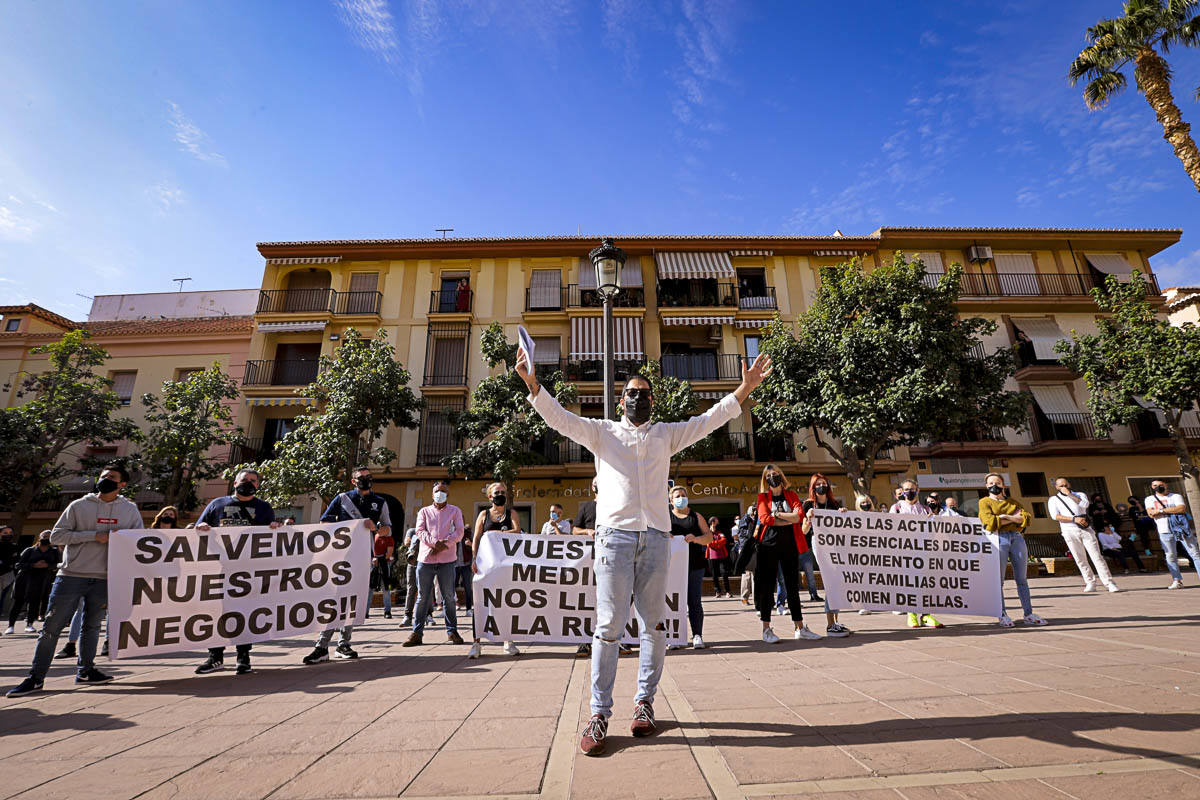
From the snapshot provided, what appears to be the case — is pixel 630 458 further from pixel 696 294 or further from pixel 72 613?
pixel 696 294

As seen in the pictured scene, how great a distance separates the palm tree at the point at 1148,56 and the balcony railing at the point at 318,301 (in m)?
24.4

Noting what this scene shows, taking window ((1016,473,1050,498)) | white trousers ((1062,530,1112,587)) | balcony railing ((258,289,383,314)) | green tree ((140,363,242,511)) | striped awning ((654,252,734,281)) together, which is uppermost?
striped awning ((654,252,734,281))

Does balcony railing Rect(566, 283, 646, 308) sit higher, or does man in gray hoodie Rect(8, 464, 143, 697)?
balcony railing Rect(566, 283, 646, 308)

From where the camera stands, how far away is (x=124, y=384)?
23.7 m

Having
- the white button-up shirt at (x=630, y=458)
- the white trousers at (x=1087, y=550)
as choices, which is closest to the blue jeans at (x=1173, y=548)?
the white trousers at (x=1087, y=550)

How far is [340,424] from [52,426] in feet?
36.4

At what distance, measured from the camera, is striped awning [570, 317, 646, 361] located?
74.5 ft

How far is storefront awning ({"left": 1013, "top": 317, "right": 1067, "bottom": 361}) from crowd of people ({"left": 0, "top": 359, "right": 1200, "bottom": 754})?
51.2 ft

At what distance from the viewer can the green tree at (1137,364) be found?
1808 cm

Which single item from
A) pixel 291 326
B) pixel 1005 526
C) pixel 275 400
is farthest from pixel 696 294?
pixel 1005 526

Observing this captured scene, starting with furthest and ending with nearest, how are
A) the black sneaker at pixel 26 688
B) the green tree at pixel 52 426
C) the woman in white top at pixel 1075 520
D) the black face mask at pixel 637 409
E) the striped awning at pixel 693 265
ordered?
the striped awning at pixel 693 265
the green tree at pixel 52 426
the woman in white top at pixel 1075 520
the black sneaker at pixel 26 688
the black face mask at pixel 637 409

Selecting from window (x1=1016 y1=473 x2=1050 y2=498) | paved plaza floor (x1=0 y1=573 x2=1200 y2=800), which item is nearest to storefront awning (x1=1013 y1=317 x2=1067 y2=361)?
window (x1=1016 y1=473 x2=1050 y2=498)

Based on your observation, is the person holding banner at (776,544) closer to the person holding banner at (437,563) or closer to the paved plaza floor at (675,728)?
the paved plaza floor at (675,728)

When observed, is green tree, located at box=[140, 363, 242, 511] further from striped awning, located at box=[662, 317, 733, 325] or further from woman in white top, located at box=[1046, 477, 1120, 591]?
woman in white top, located at box=[1046, 477, 1120, 591]
